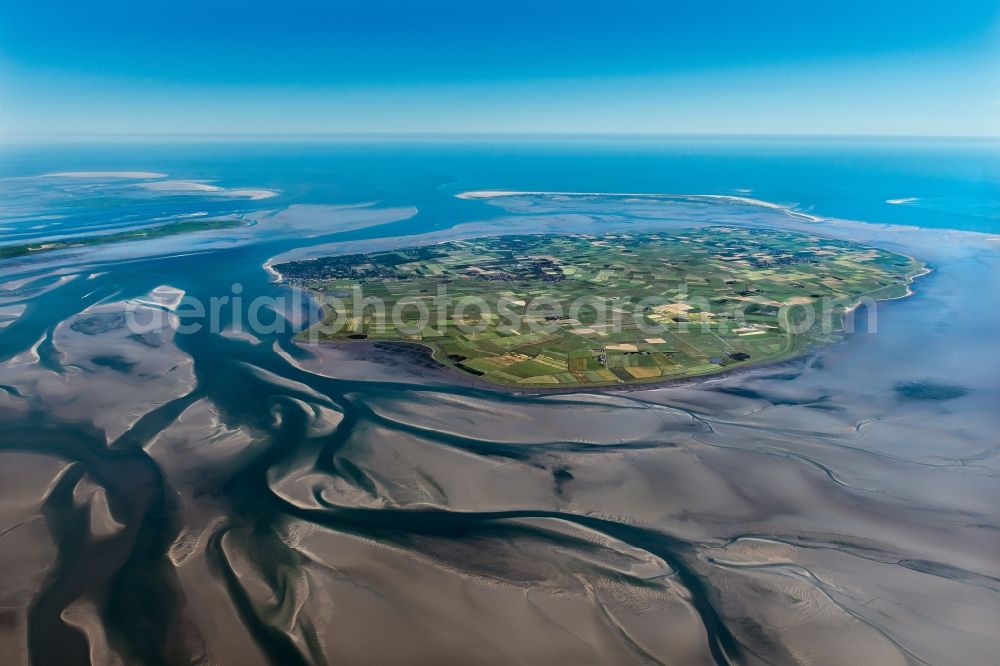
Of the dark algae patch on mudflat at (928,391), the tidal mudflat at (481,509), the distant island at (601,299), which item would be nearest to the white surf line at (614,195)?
the distant island at (601,299)

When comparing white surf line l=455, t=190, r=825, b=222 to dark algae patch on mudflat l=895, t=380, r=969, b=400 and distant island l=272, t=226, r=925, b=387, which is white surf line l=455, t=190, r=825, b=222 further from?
dark algae patch on mudflat l=895, t=380, r=969, b=400

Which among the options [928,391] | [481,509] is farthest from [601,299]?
[481,509]

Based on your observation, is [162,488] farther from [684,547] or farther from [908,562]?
[908,562]

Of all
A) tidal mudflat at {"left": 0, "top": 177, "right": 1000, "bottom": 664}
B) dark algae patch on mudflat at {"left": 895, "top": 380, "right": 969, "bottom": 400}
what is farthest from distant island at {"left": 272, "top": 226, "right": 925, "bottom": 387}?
dark algae patch on mudflat at {"left": 895, "top": 380, "right": 969, "bottom": 400}

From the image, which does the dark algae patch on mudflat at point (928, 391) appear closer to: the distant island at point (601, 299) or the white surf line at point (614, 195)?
the distant island at point (601, 299)

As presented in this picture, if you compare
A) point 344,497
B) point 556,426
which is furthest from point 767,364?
point 344,497
